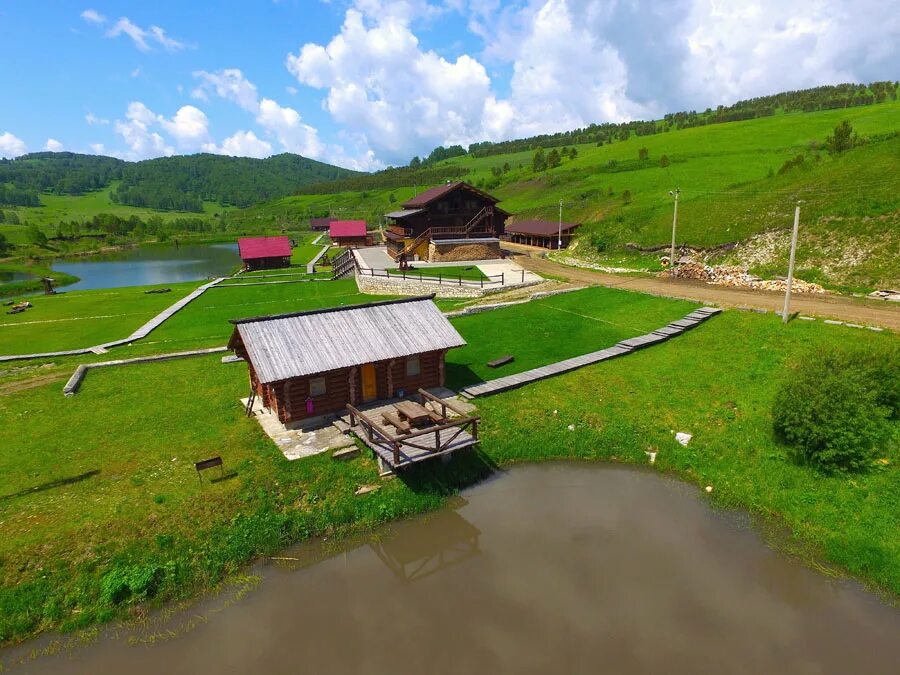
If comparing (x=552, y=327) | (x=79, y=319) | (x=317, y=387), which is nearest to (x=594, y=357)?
(x=552, y=327)

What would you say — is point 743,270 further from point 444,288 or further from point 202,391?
point 202,391

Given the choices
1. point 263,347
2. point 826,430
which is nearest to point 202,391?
point 263,347

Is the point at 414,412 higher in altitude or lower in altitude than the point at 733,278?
lower

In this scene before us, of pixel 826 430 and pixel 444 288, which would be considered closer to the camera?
pixel 826 430

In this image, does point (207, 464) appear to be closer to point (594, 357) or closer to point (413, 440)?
point (413, 440)

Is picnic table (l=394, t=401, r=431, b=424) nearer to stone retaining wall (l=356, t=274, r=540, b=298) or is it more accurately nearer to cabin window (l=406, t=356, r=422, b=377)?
cabin window (l=406, t=356, r=422, b=377)
